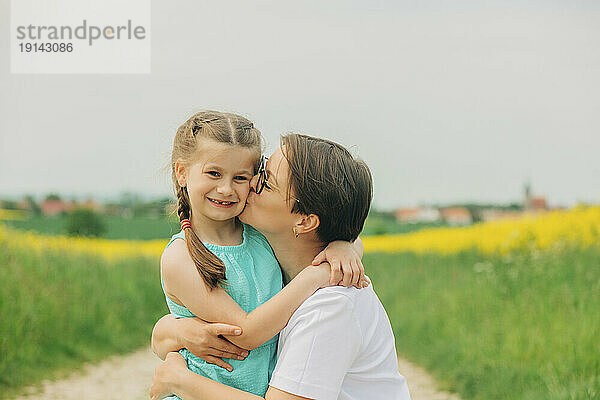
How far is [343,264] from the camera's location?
6.13 feet

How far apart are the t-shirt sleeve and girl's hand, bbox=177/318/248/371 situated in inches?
6.0

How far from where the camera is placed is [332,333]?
1.74 m

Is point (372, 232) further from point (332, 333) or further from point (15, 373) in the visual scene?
point (332, 333)

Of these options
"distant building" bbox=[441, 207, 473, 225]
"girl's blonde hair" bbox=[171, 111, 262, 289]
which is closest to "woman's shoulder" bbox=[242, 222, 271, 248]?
"girl's blonde hair" bbox=[171, 111, 262, 289]

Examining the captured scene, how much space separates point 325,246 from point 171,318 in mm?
456

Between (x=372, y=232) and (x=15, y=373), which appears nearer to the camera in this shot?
(x=15, y=373)

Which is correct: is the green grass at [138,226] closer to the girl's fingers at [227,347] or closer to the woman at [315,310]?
the woman at [315,310]

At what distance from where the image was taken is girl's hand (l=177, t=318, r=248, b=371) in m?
1.85

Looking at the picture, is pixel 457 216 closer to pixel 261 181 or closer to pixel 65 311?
pixel 65 311

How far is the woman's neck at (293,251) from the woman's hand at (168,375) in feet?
1.18

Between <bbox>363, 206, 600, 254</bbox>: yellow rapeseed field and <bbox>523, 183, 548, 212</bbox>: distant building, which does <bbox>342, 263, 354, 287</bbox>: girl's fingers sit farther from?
<bbox>523, 183, 548, 212</bbox>: distant building

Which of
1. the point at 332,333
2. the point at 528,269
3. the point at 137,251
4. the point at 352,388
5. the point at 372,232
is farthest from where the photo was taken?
the point at 372,232

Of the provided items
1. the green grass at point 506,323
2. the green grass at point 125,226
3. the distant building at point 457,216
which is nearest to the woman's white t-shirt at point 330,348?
the green grass at point 506,323

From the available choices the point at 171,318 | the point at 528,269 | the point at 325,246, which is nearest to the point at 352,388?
the point at 325,246
